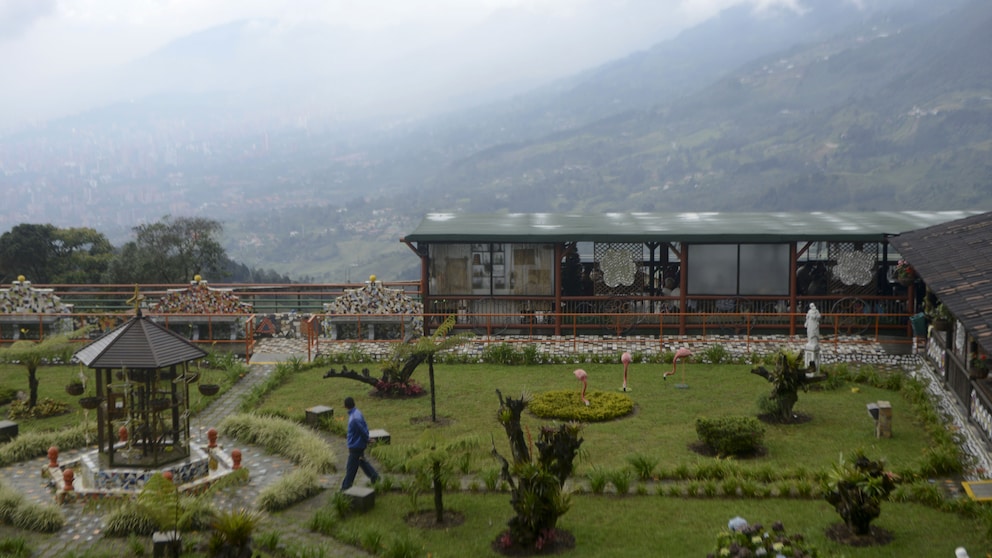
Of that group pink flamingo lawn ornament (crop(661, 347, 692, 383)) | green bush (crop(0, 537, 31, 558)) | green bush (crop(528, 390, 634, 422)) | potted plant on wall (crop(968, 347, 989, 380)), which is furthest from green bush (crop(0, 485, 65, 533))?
potted plant on wall (crop(968, 347, 989, 380))

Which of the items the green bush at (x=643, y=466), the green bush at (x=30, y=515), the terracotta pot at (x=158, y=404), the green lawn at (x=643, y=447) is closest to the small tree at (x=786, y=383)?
the green lawn at (x=643, y=447)

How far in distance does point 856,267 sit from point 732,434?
42.0ft

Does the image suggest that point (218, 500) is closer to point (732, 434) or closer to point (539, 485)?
point (539, 485)

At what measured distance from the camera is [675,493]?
13281mm

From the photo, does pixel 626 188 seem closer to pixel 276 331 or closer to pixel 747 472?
pixel 276 331

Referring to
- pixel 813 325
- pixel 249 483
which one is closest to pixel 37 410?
pixel 249 483

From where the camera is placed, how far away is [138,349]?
46.5ft

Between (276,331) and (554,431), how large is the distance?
57.1 ft

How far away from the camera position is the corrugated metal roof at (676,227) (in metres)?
25.0

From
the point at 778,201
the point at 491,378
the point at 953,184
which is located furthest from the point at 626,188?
the point at 491,378

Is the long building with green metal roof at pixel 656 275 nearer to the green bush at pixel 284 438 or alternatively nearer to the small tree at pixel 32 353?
the green bush at pixel 284 438

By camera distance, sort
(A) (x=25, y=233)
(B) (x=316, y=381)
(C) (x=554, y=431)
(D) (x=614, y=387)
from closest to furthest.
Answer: (C) (x=554, y=431)
(D) (x=614, y=387)
(B) (x=316, y=381)
(A) (x=25, y=233)

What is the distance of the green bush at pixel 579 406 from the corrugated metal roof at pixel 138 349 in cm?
686

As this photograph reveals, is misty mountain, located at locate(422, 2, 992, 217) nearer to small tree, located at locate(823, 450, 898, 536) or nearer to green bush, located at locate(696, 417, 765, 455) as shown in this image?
green bush, located at locate(696, 417, 765, 455)
